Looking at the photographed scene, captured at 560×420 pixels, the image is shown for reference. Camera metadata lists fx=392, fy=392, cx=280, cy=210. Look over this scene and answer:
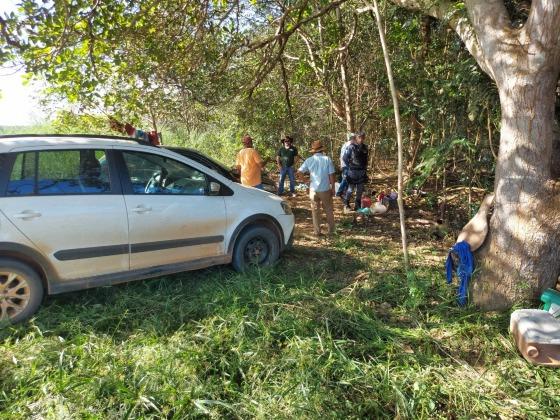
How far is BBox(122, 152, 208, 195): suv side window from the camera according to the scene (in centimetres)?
396

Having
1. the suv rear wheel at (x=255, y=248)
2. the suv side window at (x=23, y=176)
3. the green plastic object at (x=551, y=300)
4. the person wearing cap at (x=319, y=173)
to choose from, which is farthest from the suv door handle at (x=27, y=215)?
the green plastic object at (x=551, y=300)

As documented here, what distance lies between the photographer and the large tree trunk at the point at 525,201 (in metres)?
3.45

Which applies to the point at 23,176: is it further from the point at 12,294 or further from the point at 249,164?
the point at 249,164

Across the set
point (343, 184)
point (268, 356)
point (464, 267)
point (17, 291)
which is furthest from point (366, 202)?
point (17, 291)

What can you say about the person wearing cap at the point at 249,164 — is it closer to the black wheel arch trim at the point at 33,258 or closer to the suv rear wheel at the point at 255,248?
the suv rear wheel at the point at 255,248

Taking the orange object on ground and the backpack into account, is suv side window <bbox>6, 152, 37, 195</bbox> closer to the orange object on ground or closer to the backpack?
the backpack

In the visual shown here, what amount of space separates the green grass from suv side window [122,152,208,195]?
3.48 feet

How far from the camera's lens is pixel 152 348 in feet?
9.91

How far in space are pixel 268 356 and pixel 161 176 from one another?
2.20 m

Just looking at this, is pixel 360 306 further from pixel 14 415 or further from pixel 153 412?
pixel 14 415

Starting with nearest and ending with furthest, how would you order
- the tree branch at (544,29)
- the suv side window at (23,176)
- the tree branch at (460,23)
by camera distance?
1. the tree branch at (544,29)
2. the suv side window at (23,176)
3. the tree branch at (460,23)

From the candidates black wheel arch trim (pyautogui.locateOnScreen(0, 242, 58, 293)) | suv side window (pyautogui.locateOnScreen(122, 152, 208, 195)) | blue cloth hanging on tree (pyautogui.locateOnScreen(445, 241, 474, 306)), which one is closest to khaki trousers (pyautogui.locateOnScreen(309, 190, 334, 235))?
suv side window (pyautogui.locateOnScreen(122, 152, 208, 195))

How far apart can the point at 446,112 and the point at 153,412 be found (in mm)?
5683

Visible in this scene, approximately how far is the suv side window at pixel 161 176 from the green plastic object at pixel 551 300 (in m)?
3.43
